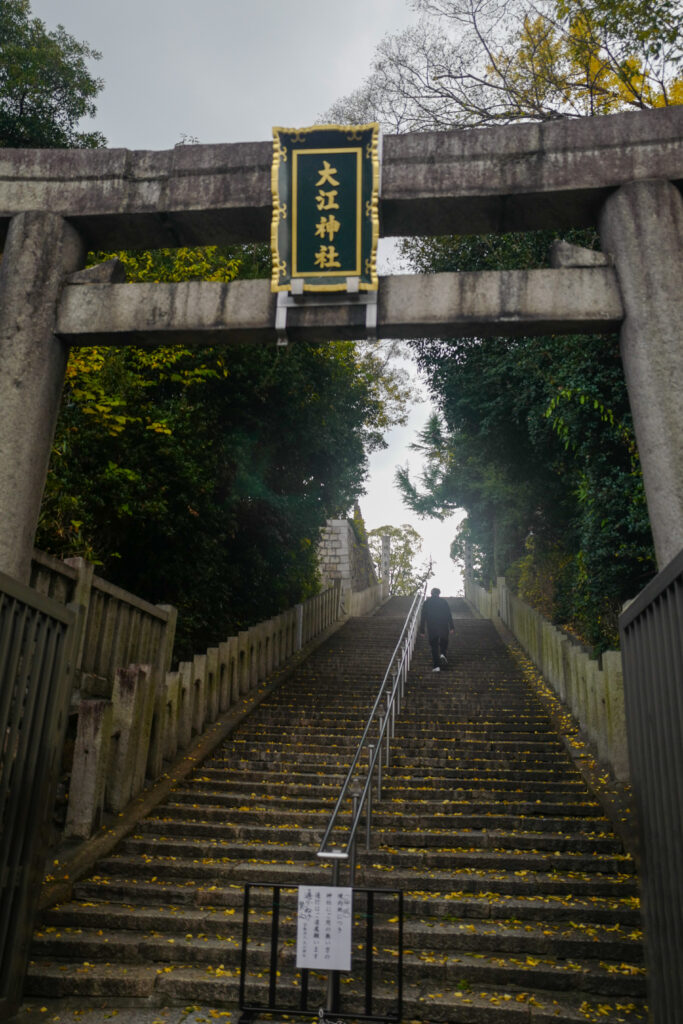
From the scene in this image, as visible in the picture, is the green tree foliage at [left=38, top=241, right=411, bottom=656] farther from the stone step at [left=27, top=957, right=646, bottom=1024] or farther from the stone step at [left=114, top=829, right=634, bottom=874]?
the stone step at [left=27, top=957, right=646, bottom=1024]

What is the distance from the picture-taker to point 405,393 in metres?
23.9

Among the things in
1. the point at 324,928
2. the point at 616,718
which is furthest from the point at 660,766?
the point at 616,718

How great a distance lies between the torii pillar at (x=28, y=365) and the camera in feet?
17.1

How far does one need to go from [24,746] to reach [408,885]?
120 inches

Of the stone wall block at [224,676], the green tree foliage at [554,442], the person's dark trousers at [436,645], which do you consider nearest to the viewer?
the green tree foliage at [554,442]

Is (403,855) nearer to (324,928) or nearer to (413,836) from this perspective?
(413,836)

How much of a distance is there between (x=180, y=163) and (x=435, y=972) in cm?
563

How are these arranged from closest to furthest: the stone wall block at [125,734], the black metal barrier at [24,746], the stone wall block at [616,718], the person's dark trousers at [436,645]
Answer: the black metal barrier at [24,746], the stone wall block at [125,734], the stone wall block at [616,718], the person's dark trousers at [436,645]

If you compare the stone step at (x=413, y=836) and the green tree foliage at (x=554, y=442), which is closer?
the stone step at (x=413, y=836)

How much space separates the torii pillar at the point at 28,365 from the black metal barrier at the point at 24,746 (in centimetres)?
98

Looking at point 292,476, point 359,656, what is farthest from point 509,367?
point 359,656

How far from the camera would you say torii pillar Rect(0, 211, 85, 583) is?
521cm

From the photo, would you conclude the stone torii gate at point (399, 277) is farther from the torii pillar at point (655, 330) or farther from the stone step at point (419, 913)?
the stone step at point (419, 913)

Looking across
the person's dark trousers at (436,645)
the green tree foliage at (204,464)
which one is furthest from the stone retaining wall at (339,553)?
the person's dark trousers at (436,645)
